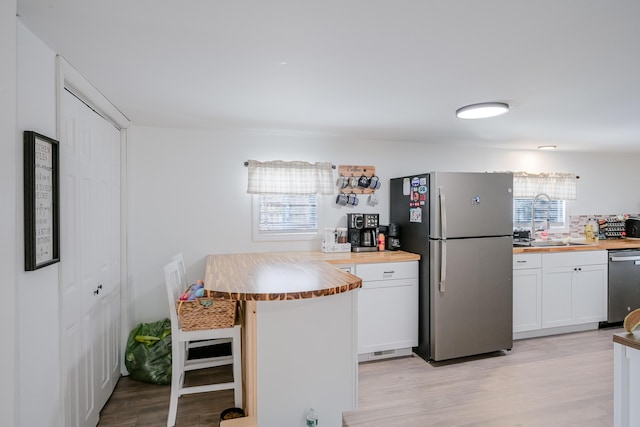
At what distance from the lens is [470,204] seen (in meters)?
Result: 3.21

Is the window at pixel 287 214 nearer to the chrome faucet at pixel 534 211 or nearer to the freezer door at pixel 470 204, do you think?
the freezer door at pixel 470 204

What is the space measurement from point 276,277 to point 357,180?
204 cm

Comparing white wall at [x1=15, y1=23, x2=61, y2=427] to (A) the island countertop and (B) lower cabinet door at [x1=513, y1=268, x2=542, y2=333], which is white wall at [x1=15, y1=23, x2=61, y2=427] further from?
(B) lower cabinet door at [x1=513, y1=268, x2=542, y2=333]

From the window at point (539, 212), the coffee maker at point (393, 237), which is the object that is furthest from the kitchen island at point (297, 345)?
the window at point (539, 212)

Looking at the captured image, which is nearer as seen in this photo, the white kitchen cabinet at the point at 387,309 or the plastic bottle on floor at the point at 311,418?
the plastic bottle on floor at the point at 311,418

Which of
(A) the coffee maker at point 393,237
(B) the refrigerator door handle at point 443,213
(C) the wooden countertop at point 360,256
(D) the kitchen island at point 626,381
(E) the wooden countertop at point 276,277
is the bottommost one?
(D) the kitchen island at point 626,381

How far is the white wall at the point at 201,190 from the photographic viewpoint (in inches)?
126

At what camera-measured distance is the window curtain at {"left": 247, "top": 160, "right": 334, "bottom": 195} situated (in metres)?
3.50

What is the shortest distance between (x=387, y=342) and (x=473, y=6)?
9.18 feet

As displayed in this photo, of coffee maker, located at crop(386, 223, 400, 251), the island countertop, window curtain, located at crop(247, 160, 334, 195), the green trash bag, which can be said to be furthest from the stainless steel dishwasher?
the green trash bag

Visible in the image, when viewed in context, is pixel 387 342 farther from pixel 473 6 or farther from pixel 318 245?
pixel 473 6

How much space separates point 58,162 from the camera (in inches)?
64.1

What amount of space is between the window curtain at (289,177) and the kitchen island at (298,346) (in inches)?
64.3

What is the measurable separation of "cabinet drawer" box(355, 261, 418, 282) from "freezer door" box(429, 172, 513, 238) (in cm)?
41
